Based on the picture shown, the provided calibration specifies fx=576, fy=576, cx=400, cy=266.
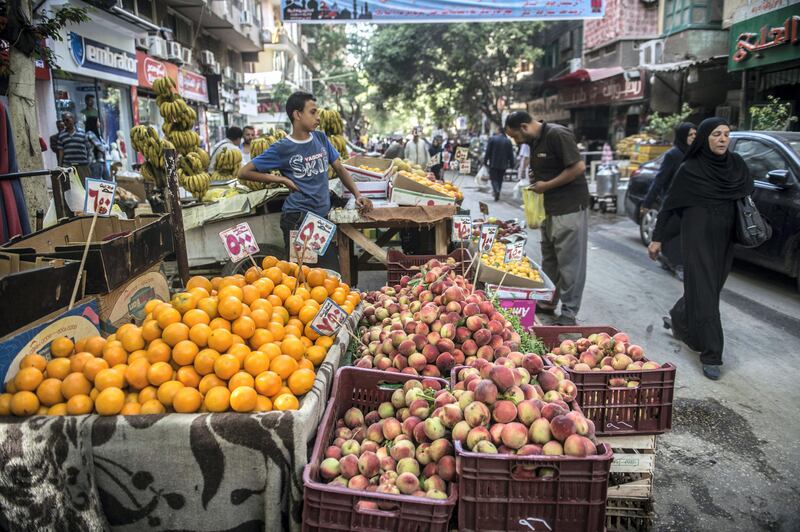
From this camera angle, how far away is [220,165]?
8.62 meters

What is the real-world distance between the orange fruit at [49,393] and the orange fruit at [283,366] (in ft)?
2.80

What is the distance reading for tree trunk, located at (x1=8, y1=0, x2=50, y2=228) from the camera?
4.69 m

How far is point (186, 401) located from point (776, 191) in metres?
7.10

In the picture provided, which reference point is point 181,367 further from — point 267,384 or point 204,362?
point 267,384

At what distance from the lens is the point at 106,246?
3.27 m

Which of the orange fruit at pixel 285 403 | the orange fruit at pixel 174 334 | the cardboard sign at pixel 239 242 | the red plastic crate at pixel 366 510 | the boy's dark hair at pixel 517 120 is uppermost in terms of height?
the boy's dark hair at pixel 517 120

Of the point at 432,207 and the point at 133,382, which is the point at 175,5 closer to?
the point at 432,207

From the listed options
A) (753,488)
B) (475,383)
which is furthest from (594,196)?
(475,383)

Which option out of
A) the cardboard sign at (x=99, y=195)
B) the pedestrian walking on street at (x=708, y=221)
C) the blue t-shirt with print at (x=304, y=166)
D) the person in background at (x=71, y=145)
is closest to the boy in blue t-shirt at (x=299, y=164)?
the blue t-shirt with print at (x=304, y=166)

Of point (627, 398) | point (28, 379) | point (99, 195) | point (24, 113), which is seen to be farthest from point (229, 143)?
point (627, 398)

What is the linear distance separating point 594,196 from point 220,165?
361 inches

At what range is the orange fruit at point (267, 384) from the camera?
2381 millimetres

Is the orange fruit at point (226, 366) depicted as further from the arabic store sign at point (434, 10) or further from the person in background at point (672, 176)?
the arabic store sign at point (434, 10)

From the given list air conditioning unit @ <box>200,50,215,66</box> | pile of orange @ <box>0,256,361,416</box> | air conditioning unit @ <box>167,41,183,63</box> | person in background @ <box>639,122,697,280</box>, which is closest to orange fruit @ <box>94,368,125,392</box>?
pile of orange @ <box>0,256,361,416</box>
